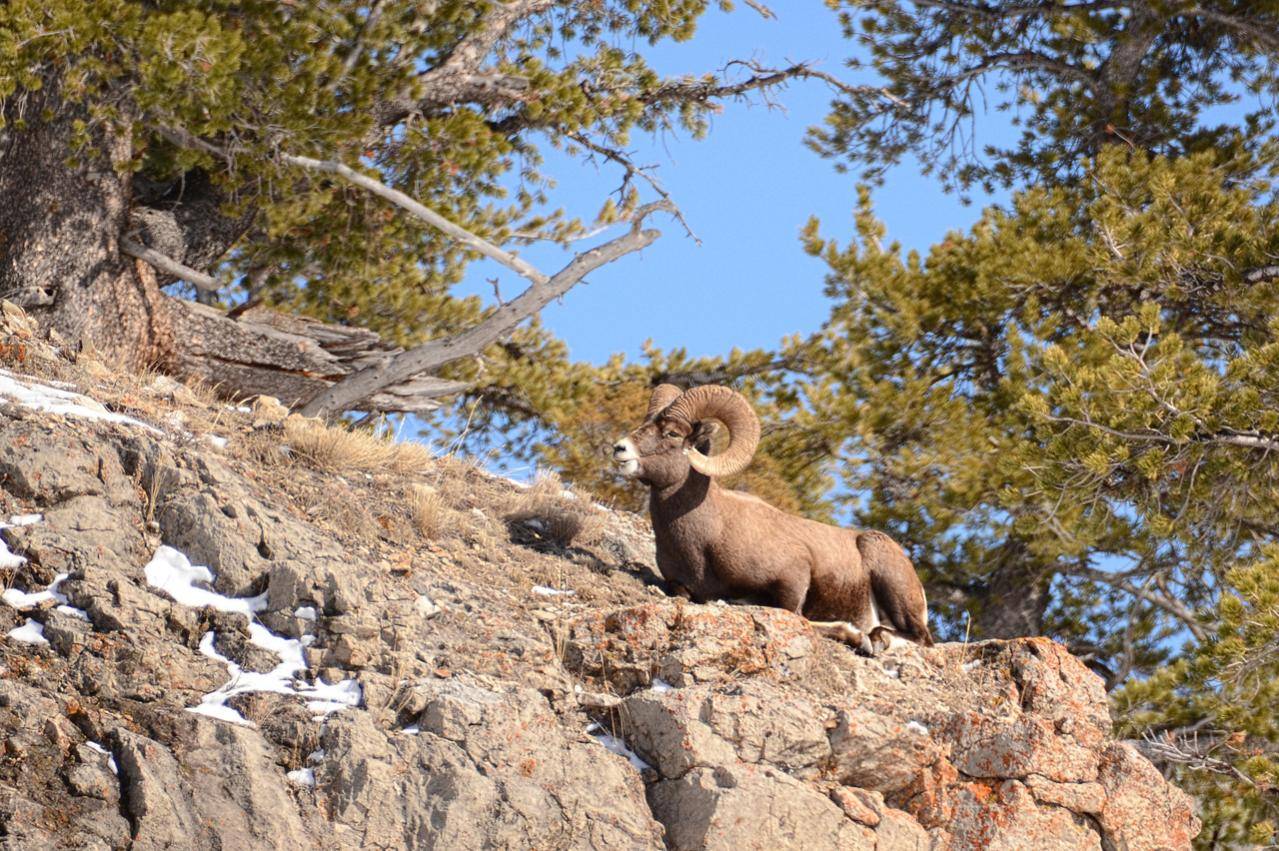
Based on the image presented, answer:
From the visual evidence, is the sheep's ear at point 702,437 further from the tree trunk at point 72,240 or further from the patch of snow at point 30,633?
the tree trunk at point 72,240

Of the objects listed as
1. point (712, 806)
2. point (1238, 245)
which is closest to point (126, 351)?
point (712, 806)

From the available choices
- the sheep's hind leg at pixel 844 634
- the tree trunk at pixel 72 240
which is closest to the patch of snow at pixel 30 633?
the sheep's hind leg at pixel 844 634

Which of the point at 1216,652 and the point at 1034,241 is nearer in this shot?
the point at 1216,652

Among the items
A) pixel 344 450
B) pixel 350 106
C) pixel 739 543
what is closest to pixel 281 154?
pixel 350 106

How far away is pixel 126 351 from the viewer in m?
13.4

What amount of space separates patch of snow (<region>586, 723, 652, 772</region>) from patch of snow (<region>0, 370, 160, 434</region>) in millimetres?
3478

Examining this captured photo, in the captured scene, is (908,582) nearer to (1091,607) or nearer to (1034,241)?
(1034,241)

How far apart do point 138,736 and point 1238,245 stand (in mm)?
12554

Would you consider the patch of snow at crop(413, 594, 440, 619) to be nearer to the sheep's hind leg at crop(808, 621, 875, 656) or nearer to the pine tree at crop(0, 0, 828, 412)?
the sheep's hind leg at crop(808, 621, 875, 656)

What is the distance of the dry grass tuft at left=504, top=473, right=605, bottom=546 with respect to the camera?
36.4 ft

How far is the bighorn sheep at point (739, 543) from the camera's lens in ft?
33.3

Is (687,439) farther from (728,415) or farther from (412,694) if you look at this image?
(412,694)

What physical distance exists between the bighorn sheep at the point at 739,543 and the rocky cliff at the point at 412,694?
1.49 ft

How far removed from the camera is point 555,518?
1116cm
